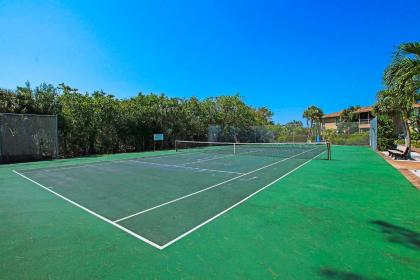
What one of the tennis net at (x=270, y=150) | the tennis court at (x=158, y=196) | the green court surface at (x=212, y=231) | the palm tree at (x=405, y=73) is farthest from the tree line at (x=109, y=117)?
Answer: the palm tree at (x=405, y=73)

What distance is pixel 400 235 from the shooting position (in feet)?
14.3

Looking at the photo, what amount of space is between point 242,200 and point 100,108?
61.2 feet

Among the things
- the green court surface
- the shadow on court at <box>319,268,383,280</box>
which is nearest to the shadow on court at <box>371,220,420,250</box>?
the green court surface

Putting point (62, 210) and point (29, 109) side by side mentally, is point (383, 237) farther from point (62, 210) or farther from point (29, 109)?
point (29, 109)

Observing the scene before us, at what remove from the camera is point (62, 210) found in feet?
19.5

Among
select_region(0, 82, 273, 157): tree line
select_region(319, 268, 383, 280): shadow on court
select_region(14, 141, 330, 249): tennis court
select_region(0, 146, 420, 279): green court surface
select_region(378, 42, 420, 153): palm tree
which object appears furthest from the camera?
select_region(0, 82, 273, 157): tree line

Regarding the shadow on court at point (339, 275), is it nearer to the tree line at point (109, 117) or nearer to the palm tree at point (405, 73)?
the palm tree at point (405, 73)

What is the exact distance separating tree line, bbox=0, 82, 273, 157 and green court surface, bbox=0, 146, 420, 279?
39.7 ft

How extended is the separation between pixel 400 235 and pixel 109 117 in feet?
71.8

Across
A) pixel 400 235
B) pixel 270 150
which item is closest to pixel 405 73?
pixel 400 235

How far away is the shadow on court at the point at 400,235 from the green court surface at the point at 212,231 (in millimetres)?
15

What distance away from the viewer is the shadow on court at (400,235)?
13.3ft

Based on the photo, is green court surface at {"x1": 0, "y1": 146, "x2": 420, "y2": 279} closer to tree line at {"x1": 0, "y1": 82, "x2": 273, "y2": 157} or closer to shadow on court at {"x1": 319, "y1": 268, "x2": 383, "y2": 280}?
shadow on court at {"x1": 319, "y1": 268, "x2": 383, "y2": 280}

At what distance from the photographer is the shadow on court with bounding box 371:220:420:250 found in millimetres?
4055
